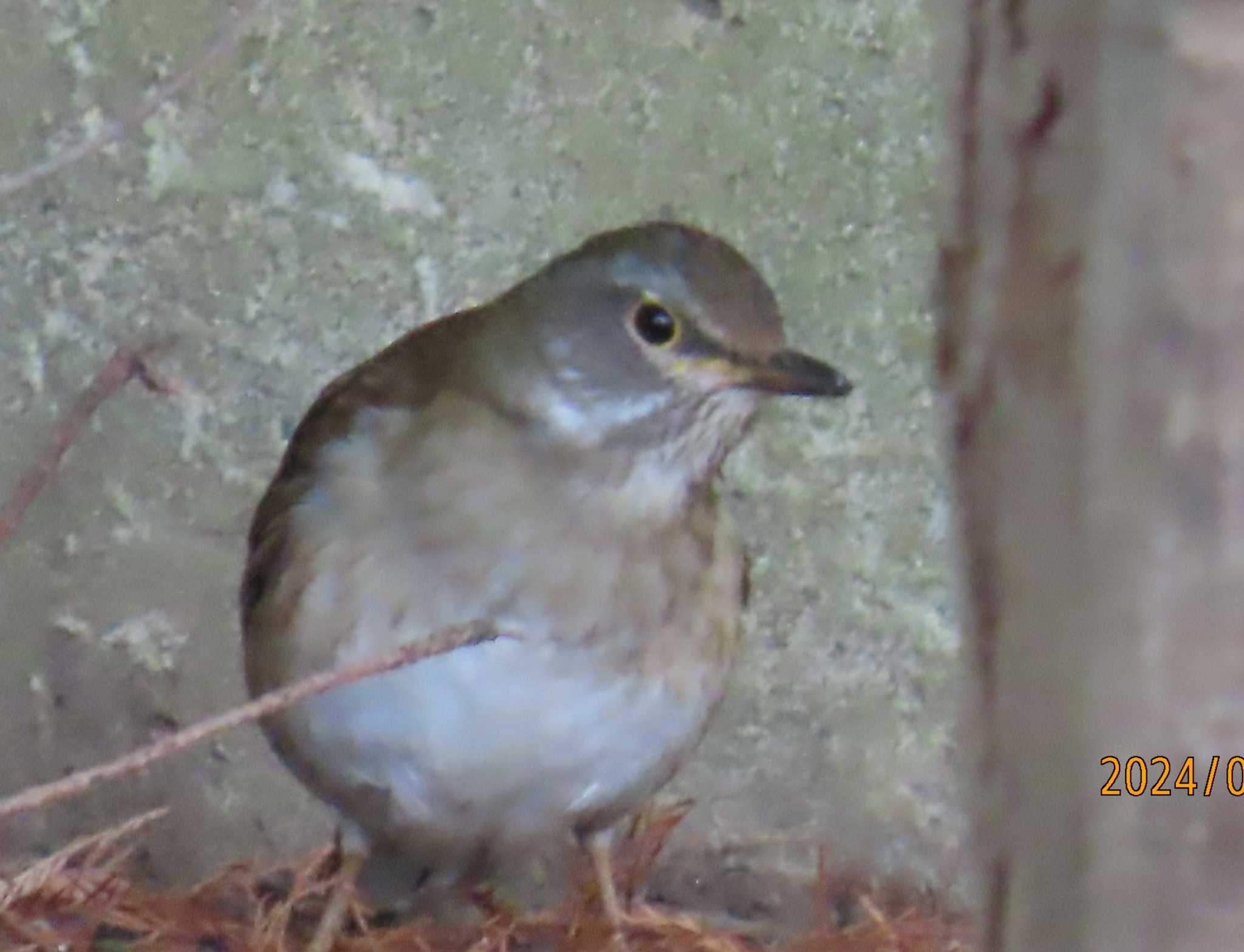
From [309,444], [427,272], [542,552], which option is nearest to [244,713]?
[542,552]

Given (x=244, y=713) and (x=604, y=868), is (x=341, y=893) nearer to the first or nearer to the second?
(x=604, y=868)

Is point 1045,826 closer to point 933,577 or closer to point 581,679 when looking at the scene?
point 581,679

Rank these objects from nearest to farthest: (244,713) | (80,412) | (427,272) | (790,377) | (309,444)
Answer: (244,713)
(80,412)
(790,377)
(309,444)
(427,272)

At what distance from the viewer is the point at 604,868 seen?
1848 millimetres

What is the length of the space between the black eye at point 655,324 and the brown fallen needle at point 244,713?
52 cm

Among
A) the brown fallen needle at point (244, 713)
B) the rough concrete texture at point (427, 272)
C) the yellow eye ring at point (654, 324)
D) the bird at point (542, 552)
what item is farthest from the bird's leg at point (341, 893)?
the brown fallen needle at point (244, 713)

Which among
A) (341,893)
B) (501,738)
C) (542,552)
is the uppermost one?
(542,552)

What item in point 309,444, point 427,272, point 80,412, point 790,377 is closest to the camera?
point 80,412

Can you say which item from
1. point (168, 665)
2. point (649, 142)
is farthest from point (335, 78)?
point (168, 665)

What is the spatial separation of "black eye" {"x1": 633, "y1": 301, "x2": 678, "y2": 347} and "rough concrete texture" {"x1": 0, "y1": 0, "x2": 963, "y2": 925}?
0.44 metres

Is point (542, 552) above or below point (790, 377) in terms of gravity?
below

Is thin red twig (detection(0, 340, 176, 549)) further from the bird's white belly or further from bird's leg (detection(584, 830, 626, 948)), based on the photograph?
bird's leg (detection(584, 830, 626, 948))

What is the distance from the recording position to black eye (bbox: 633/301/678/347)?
5.27 feet

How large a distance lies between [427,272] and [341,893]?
63 centimetres
